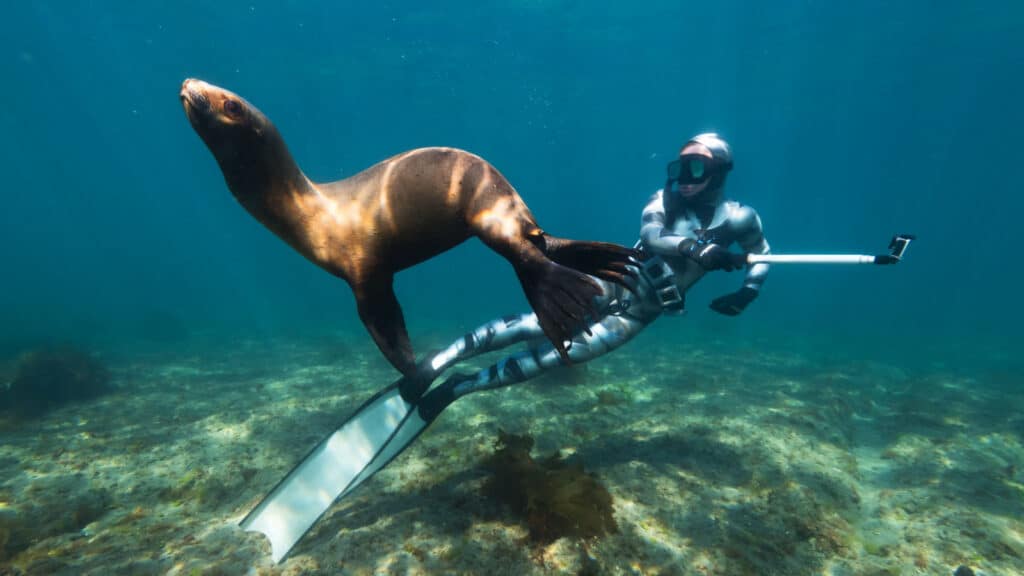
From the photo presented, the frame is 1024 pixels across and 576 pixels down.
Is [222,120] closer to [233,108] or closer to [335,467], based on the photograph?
[233,108]

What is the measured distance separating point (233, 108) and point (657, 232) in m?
4.36

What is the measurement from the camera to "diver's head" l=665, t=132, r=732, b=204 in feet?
17.1

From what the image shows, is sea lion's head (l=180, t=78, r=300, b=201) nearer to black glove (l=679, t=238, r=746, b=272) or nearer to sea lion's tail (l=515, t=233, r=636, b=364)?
sea lion's tail (l=515, t=233, r=636, b=364)

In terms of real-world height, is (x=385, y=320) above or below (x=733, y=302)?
above

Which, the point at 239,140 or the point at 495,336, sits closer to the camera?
the point at 239,140

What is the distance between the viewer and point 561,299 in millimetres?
1850

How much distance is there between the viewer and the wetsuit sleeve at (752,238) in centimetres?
527

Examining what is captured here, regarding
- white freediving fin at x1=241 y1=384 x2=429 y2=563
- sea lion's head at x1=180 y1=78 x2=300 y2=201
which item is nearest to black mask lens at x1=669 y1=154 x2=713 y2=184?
white freediving fin at x1=241 y1=384 x2=429 y2=563

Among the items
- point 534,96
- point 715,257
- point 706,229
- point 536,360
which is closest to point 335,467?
point 536,360

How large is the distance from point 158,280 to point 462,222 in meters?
110

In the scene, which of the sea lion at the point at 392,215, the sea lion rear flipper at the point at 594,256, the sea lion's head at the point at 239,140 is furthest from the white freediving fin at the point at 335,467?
the sea lion rear flipper at the point at 594,256

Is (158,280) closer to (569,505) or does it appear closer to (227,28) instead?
(227,28)

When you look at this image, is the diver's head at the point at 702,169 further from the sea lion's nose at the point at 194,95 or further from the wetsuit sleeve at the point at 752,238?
the sea lion's nose at the point at 194,95

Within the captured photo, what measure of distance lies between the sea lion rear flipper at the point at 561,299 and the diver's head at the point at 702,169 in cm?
399
